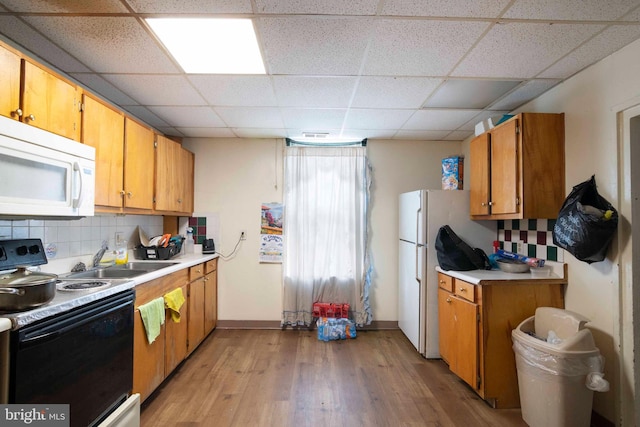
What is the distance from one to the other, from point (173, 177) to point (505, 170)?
3.01 metres

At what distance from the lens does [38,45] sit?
174 centimetres

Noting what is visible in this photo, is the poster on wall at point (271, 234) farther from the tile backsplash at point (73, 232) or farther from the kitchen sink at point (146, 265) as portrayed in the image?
the tile backsplash at point (73, 232)

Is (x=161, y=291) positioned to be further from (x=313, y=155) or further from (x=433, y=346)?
(x=433, y=346)

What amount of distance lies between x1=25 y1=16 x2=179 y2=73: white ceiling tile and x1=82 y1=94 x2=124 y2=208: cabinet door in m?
0.25

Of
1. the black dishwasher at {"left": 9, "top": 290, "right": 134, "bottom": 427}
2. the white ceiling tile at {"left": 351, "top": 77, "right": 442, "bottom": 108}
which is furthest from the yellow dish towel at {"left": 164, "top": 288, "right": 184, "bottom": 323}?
the white ceiling tile at {"left": 351, "top": 77, "right": 442, "bottom": 108}

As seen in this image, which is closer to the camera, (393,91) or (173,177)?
(393,91)

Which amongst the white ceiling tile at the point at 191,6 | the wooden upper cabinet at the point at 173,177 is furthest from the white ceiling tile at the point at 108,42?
the wooden upper cabinet at the point at 173,177

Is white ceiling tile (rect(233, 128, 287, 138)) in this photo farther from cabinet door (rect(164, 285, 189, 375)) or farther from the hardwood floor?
the hardwood floor

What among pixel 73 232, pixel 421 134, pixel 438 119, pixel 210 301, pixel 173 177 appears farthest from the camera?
pixel 421 134

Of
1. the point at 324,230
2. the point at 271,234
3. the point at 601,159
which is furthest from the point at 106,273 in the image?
the point at 601,159

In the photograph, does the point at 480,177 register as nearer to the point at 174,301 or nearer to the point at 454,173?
the point at 454,173

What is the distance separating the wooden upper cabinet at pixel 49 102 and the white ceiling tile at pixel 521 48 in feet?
7.78

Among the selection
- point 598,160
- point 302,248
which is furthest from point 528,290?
point 302,248

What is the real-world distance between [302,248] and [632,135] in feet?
9.26
